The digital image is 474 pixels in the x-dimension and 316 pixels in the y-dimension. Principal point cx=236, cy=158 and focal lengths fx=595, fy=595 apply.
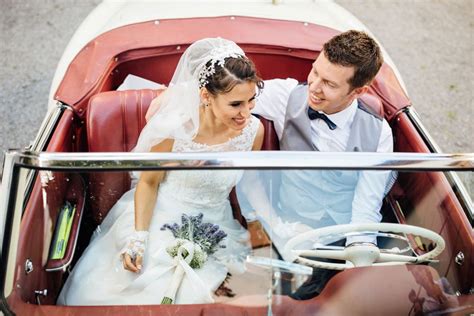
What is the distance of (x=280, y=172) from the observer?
54.8 inches

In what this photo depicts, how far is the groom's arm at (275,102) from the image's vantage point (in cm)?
206

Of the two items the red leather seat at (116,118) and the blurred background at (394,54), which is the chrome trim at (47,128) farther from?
the blurred background at (394,54)

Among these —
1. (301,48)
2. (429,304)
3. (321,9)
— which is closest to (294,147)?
(301,48)

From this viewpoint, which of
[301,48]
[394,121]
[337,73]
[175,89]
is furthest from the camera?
[301,48]

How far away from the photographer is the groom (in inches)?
60.0

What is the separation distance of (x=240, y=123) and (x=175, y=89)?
10.8 inches

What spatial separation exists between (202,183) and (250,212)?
15 centimetres

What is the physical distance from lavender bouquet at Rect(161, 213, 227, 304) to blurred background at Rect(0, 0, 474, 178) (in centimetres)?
167

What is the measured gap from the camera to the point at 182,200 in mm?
1756

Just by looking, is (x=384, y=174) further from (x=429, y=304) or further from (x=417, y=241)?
(x=429, y=304)

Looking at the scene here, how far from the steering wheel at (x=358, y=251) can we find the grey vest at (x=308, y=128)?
46 cm

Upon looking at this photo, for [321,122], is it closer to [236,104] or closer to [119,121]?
[236,104]

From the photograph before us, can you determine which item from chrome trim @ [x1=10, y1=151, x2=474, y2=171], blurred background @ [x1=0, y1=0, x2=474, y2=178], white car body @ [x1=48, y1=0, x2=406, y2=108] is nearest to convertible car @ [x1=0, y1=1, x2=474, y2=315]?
chrome trim @ [x1=10, y1=151, x2=474, y2=171]

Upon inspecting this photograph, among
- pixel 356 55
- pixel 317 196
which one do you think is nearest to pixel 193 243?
pixel 317 196
